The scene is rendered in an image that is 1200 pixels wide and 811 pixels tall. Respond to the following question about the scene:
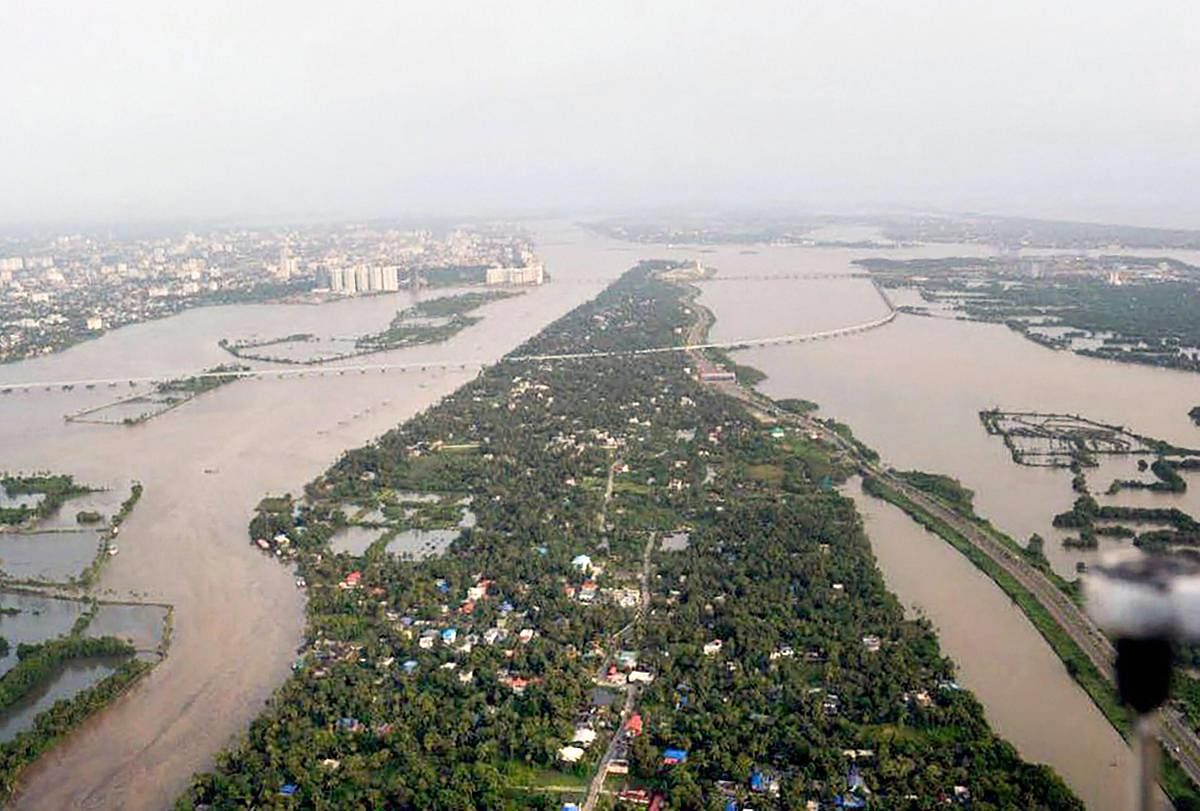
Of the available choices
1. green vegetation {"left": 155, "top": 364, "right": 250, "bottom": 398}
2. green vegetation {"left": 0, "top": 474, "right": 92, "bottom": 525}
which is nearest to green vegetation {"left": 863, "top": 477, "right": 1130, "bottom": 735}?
green vegetation {"left": 0, "top": 474, "right": 92, "bottom": 525}

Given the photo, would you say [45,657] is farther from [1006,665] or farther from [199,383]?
[199,383]

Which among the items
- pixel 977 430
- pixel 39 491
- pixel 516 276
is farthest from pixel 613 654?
pixel 516 276

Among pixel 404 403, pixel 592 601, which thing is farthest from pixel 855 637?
pixel 404 403

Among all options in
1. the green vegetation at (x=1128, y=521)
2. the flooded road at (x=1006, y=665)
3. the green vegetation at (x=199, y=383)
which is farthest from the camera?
the green vegetation at (x=199, y=383)

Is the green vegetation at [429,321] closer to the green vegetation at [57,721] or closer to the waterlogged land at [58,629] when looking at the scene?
the waterlogged land at [58,629]

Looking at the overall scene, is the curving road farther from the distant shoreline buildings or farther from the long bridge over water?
the distant shoreline buildings

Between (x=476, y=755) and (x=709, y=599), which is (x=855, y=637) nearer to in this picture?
(x=709, y=599)

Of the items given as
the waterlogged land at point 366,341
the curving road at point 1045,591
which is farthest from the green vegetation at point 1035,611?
the waterlogged land at point 366,341
